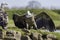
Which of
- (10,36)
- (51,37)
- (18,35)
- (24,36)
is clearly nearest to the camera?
(10,36)

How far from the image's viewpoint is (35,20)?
21.7 meters

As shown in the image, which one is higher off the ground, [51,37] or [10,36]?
[10,36]

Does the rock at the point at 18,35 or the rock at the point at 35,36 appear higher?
the rock at the point at 18,35

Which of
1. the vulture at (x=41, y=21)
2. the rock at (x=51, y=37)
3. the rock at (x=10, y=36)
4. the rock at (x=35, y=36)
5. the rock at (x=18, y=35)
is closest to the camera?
the rock at (x=10, y=36)

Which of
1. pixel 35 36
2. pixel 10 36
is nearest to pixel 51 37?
pixel 35 36

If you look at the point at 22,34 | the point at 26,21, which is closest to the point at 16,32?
the point at 22,34

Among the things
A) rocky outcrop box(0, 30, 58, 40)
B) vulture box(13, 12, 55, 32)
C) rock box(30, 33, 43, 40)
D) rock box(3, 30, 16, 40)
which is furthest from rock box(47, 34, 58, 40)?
rock box(3, 30, 16, 40)

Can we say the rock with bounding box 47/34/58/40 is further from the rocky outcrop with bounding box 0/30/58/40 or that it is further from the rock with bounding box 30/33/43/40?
the rock with bounding box 30/33/43/40

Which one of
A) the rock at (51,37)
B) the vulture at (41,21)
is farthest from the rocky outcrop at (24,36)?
the vulture at (41,21)

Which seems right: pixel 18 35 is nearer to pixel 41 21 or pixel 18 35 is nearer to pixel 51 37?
pixel 51 37

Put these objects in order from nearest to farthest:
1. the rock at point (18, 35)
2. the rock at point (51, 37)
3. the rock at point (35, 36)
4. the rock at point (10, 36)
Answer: the rock at point (10, 36) < the rock at point (18, 35) < the rock at point (35, 36) < the rock at point (51, 37)

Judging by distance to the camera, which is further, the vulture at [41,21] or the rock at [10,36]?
the vulture at [41,21]

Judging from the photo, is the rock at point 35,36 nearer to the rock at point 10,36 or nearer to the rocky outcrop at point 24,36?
the rocky outcrop at point 24,36

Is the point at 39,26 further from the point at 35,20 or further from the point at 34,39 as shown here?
the point at 34,39
